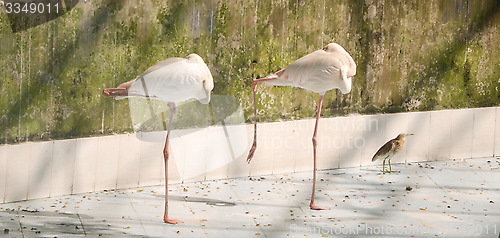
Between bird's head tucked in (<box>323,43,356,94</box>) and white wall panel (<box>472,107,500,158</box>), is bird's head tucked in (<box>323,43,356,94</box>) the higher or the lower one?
the higher one

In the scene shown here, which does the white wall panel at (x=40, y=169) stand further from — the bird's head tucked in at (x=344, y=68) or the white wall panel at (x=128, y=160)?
the bird's head tucked in at (x=344, y=68)

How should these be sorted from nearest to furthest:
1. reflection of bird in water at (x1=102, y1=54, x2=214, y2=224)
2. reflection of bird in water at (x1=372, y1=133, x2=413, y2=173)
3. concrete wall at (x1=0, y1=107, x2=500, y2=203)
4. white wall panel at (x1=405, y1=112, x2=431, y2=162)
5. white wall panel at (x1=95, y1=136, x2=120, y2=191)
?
reflection of bird in water at (x1=102, y1=54, x2=214, y2=224), concrete wall at (x1=0, y1=107, x2=500, y2=203), white wall panel at (x1=95, y1=136, x2=120, y2=191), reflection of bird in water at (x1=372, y1=133, x2=413, y2=173), white wall panel at (x1=405, y1=112, x2=431, y2=162)

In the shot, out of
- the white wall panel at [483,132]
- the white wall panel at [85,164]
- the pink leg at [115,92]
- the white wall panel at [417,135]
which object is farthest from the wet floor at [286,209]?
the pink leg at [115,92]

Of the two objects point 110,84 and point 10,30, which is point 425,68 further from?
point 10,30

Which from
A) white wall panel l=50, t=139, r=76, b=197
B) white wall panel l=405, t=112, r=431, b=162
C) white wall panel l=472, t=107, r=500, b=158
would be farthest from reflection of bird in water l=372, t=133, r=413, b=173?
white wall panel l=50, t=139, r=76, b=197

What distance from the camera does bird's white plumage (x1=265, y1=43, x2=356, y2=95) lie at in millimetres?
5215

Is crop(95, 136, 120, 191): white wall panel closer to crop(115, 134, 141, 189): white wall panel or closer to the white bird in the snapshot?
crop(115, 134, 141, 189): white wall panel

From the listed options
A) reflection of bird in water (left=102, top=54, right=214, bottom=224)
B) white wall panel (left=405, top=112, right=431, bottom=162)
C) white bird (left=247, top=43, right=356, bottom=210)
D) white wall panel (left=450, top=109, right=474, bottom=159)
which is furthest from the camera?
white wall panel (left=450, top=109, right=474, bottom=159)

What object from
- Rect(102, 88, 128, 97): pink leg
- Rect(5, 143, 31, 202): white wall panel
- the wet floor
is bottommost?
the wet floor

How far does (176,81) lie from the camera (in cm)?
478

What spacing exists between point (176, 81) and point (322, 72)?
88 centimetres

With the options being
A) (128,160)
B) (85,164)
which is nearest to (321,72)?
(128,160)

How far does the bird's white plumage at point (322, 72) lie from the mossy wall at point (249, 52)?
630mm

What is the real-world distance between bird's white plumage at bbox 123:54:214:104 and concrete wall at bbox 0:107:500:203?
0.76 metres
